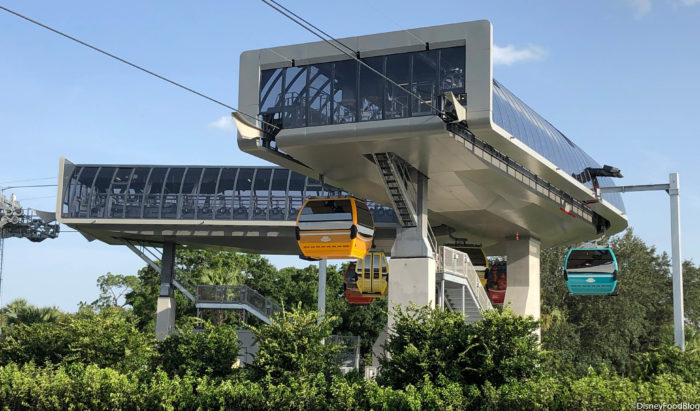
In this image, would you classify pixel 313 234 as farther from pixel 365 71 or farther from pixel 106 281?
pixel 106 281

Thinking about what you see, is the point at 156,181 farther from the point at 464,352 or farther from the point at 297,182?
the point at 464,352

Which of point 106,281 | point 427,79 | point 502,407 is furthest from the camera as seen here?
point 106,281

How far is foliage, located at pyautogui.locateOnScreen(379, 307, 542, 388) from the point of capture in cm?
2075

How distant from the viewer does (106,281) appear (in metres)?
81.7

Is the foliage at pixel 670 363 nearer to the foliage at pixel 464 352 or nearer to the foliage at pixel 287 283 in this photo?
the foliage at pixel 464 352

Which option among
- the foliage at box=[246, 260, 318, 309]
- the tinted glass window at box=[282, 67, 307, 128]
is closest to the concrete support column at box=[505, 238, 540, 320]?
the tinted glass window at box=[282, 67, 307, 128]

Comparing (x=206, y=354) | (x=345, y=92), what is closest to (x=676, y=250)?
(x=345, y=92)

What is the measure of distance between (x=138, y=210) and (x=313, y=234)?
20.4 m

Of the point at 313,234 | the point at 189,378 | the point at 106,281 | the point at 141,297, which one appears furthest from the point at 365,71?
the point at 106,281

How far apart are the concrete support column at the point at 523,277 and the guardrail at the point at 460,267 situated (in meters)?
5.12

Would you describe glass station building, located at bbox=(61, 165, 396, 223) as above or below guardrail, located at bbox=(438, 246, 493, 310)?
above

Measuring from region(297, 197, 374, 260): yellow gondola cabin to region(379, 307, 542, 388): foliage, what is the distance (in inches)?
182

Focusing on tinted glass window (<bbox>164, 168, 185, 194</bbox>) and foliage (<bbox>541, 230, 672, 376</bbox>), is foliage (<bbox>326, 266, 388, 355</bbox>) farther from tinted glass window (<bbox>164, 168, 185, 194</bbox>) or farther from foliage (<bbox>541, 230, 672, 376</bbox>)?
tinted glass window (<bbox>164, 168, 185, 194</bbox>)

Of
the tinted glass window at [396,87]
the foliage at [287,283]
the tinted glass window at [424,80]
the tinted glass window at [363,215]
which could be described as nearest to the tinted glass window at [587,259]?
the tinted glass window at [363,215]
